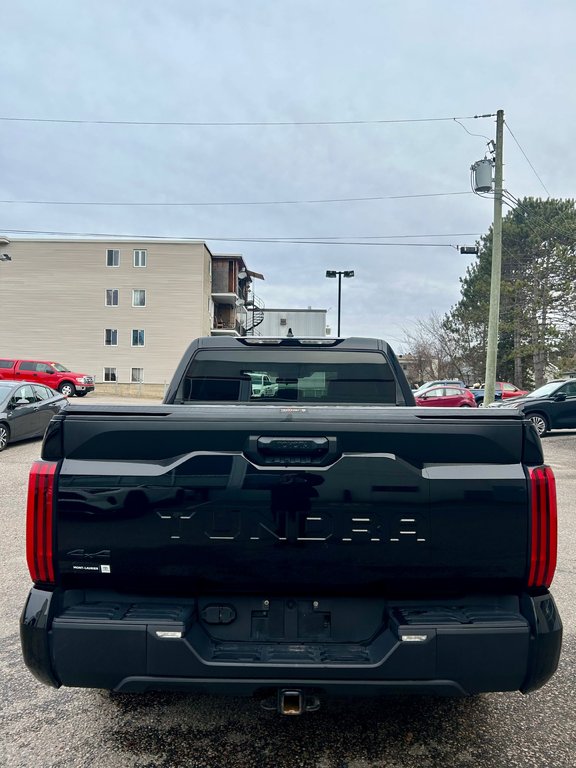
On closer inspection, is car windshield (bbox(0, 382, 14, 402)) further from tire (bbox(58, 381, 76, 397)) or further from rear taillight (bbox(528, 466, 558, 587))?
tire (bbox(58, 381, 76, 397))

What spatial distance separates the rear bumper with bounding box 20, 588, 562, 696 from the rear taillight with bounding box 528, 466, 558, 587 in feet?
0.50

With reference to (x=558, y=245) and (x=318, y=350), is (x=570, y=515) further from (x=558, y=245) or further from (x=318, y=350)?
(x=558, y=245)

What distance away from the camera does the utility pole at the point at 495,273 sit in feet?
55.3

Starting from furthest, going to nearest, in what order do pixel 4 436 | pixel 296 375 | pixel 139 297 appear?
pixel 139 297
pixel 4 436
pixel 296 375

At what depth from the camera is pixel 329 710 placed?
109 inches

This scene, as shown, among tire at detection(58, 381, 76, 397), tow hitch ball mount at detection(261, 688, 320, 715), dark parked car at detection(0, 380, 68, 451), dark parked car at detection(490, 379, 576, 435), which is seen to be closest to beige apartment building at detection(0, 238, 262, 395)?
tire at detection(58, 381, 76, 397)

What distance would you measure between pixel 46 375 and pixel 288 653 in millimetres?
29166

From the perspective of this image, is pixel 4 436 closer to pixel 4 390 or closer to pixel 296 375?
pixel 4 390

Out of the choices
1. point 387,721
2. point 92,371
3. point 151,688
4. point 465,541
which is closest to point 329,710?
point 387,721

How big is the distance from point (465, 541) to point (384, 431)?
525 mm

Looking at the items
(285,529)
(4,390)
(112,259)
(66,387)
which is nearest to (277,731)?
(285,529)

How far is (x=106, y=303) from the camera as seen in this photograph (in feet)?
138

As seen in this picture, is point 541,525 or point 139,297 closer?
point 541,525

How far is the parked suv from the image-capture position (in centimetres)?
2737
